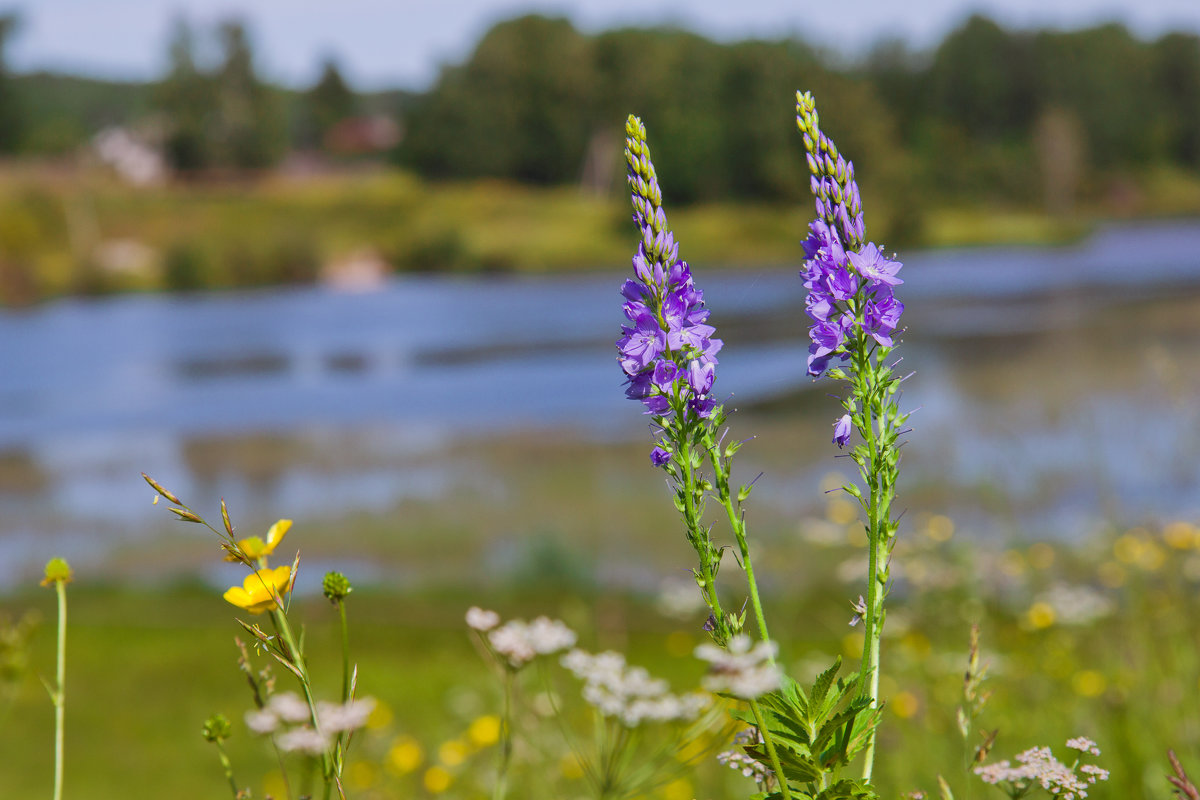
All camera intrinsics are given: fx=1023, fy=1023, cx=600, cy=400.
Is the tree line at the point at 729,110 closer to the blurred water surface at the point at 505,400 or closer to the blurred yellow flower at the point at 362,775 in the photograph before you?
the blurred water surface at the point at 505,400

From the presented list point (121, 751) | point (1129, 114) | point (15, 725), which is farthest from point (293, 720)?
point (1129, 114)

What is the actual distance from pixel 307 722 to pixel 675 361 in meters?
0.88

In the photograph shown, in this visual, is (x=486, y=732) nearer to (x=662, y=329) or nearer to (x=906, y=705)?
(x=906, y=705)

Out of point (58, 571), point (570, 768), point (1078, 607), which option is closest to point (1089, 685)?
point (1078, 607)

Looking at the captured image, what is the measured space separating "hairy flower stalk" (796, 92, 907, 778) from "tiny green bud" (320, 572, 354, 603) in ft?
2.23

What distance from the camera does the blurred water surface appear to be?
1499 centimetres

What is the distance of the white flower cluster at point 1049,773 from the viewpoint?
1.36 metres

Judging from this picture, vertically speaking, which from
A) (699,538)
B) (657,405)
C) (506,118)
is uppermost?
(506,118)

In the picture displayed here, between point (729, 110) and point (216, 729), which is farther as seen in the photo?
point (729, 110)

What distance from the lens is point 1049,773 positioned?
1408mm

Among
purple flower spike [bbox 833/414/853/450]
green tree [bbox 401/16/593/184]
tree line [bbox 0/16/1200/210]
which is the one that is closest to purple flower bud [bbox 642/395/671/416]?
purple flower spike [bbox 833/414/853/450]

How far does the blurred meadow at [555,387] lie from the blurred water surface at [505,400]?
0.19 m

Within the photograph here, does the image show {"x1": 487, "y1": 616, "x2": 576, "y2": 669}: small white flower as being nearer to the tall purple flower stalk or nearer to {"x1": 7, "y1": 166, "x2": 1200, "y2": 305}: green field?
the tall purple flower stalk

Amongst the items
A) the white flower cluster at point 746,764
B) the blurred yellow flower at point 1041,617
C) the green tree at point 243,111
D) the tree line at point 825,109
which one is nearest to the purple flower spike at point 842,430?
the white flower cluster at point 746,764
